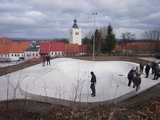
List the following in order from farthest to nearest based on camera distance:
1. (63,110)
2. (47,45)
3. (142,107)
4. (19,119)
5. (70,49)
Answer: (47,45) < (70,49) < (142,107) < (63,110) < (19,119)

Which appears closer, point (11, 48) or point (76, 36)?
point (11, 48)

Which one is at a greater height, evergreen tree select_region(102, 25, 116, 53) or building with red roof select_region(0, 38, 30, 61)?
evergreen tree select_region(102, 25, 116, 53)

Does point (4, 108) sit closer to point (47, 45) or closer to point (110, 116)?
point (110, 116)

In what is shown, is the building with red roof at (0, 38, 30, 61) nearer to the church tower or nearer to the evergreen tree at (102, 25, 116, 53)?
the church tower

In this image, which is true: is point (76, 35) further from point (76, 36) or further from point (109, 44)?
point (109, 44)

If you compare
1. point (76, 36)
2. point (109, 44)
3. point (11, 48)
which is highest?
point (76, 36)

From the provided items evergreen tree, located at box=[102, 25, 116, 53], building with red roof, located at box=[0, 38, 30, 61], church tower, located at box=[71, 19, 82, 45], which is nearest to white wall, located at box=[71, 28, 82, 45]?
church tower, located at box=[71, 19, 82, 45]

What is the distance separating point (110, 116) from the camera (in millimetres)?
6922

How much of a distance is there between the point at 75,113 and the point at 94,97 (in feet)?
41.3

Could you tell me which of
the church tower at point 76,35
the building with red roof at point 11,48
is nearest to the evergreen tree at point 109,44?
the church tower at point 76,35

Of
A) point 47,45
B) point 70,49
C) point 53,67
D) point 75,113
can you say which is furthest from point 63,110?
point 47,45

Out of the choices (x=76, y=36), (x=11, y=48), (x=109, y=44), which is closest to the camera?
(x=109, y=44)

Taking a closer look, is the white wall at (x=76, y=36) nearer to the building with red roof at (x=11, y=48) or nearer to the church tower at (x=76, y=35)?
the church tower at (x=76, y=35)

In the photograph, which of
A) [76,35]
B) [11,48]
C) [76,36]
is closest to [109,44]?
[76,35]
